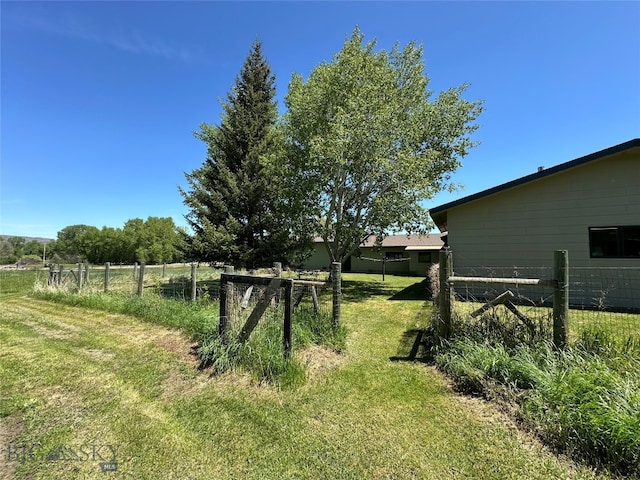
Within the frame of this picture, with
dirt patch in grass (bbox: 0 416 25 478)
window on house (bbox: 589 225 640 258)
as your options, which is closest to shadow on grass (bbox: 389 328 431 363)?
dirt patch in grass (bbox: 0 416 25 478)

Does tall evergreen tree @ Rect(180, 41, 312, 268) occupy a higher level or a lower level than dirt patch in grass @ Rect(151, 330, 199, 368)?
higher

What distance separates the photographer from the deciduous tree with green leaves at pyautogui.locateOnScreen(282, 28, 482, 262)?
1252 centimetres

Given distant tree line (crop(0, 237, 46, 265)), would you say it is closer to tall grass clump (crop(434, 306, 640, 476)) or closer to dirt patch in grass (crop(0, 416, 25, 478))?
dirt patch in grass (crop(0, 416, 25, 478))

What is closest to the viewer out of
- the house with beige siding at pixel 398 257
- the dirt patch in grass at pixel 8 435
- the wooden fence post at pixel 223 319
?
the dirt patch in grass at pixel 8 435

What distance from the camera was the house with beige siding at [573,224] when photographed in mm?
8750

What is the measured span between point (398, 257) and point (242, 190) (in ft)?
58.8

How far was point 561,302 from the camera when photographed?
3.83 metres

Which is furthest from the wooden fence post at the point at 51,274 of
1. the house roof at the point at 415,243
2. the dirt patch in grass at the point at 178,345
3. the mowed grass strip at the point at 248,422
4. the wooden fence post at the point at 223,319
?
the house roof at the point at 415,243

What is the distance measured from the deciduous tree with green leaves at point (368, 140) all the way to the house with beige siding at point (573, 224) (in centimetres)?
291

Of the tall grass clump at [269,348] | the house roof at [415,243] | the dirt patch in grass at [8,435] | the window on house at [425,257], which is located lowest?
the dirt patch in grass at [8,435]

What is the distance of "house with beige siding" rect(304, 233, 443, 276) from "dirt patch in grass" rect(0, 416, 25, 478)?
2110cm

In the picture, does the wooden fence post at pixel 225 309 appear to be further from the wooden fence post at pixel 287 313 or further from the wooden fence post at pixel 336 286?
the wooden fence post at pixel 336 286

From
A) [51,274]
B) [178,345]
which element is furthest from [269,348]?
[51,274]

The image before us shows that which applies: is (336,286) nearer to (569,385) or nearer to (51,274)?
(569,385)
